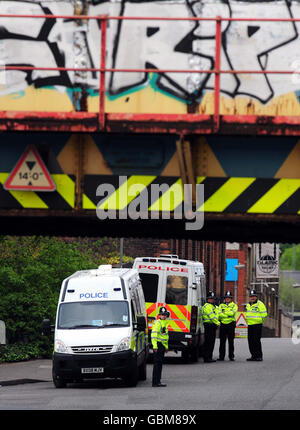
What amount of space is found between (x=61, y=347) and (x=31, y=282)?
10222mm

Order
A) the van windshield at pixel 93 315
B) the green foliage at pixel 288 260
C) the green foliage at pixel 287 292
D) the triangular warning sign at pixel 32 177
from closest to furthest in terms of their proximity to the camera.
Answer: the triangular warning sign at pixel 32 177, the van windshield at pixel 93 315, the green foliage at pixel 287 292, the green foliage at pixel 288 260

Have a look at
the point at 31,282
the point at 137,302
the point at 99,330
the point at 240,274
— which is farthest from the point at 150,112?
the point at 240,274

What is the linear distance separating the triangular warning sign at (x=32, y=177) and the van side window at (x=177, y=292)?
19962mm

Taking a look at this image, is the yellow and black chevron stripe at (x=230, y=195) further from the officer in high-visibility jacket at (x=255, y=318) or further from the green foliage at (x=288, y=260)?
the green foliage at (x=288, y=260)

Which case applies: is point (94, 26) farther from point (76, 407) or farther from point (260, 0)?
point (76, 407)

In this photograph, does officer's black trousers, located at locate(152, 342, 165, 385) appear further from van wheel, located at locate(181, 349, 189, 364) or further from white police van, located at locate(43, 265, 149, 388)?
van wheel, located at locate(181, 349, 189, 364)

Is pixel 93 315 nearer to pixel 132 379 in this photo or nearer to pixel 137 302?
pixel 132 379

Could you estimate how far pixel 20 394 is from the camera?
20.3 meters

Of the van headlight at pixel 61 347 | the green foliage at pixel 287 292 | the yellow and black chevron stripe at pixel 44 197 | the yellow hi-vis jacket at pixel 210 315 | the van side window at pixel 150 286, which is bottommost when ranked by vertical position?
the green foliage at pixel 287 292

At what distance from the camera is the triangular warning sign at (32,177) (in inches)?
402

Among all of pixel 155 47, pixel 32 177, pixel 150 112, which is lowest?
pixel 32 177

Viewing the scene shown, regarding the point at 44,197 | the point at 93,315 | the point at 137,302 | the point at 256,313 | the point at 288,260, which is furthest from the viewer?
the point at 288,260

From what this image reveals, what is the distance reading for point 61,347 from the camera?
21.7 m

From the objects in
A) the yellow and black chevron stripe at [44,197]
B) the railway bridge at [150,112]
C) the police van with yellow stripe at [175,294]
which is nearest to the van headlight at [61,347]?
the police van with yellow stripe at [175,294]
